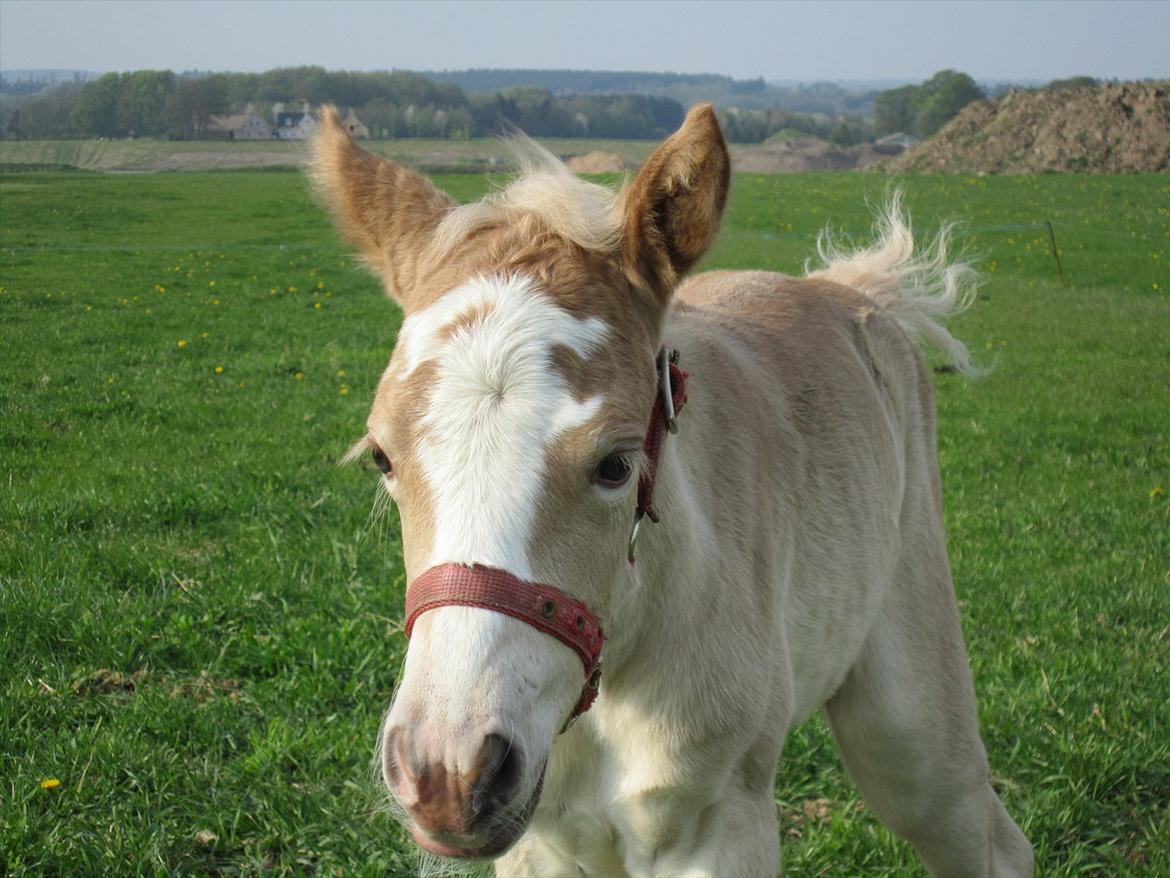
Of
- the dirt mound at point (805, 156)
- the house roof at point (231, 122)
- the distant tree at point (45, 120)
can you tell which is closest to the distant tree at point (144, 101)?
the distant tree at point (45, 120)

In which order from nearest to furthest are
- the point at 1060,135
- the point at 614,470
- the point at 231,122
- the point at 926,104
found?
the point at 614,470, the point at 231,122, the point at 1060,135, the point at 926,104

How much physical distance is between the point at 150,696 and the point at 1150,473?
587cm

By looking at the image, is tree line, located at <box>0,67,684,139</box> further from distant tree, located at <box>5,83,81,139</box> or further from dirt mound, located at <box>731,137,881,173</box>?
dirt mound, located at <box>731,137,881,173</box>

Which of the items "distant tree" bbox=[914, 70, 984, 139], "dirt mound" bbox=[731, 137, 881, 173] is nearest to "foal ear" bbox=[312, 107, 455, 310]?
"dirt mound" bbox=[731, 137, 881, 173]

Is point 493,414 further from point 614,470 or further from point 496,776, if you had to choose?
point 496,776

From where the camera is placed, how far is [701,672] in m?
2.29

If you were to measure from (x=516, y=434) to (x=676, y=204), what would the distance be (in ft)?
2.13

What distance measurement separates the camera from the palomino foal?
173 cm

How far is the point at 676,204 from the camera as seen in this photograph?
2188 mm

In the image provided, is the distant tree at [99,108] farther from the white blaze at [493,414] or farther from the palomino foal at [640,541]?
the white blaze at [493,414]

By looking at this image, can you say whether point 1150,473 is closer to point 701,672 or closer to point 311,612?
point 311,612

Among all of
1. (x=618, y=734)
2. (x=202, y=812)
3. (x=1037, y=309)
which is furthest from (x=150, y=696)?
(x=1037, y=309)

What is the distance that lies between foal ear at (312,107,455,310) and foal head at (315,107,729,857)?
0.19 feet

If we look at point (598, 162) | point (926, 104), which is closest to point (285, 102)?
point (598, 162)
